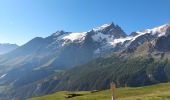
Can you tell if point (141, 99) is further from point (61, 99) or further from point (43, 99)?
point (43, 99)

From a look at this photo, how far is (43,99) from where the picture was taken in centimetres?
7994

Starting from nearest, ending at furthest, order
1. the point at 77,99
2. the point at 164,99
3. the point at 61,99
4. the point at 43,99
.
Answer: the point at 164,99 → the point at 77,99 → the point at 61,99 → the point at 43,99

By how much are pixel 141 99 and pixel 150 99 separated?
140 cm

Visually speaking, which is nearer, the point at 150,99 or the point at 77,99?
the point at 150,99

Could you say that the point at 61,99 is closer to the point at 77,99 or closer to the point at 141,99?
the point at 77,99

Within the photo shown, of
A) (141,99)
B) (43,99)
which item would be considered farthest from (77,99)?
(141,99)

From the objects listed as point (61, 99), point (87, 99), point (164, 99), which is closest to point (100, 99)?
point (87, 99)

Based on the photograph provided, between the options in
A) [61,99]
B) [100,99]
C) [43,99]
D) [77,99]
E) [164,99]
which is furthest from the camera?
[43,99]

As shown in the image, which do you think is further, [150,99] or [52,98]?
[52,98]

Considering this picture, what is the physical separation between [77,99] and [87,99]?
3500mm

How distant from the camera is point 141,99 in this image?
4681 cm

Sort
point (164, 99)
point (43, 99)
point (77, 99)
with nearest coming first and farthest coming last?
point (164, 99) → point (77, 99) → point (43, 99)

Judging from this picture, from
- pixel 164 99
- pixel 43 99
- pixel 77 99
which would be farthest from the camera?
pixel 43 99

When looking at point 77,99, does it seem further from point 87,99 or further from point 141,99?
point 141,99
